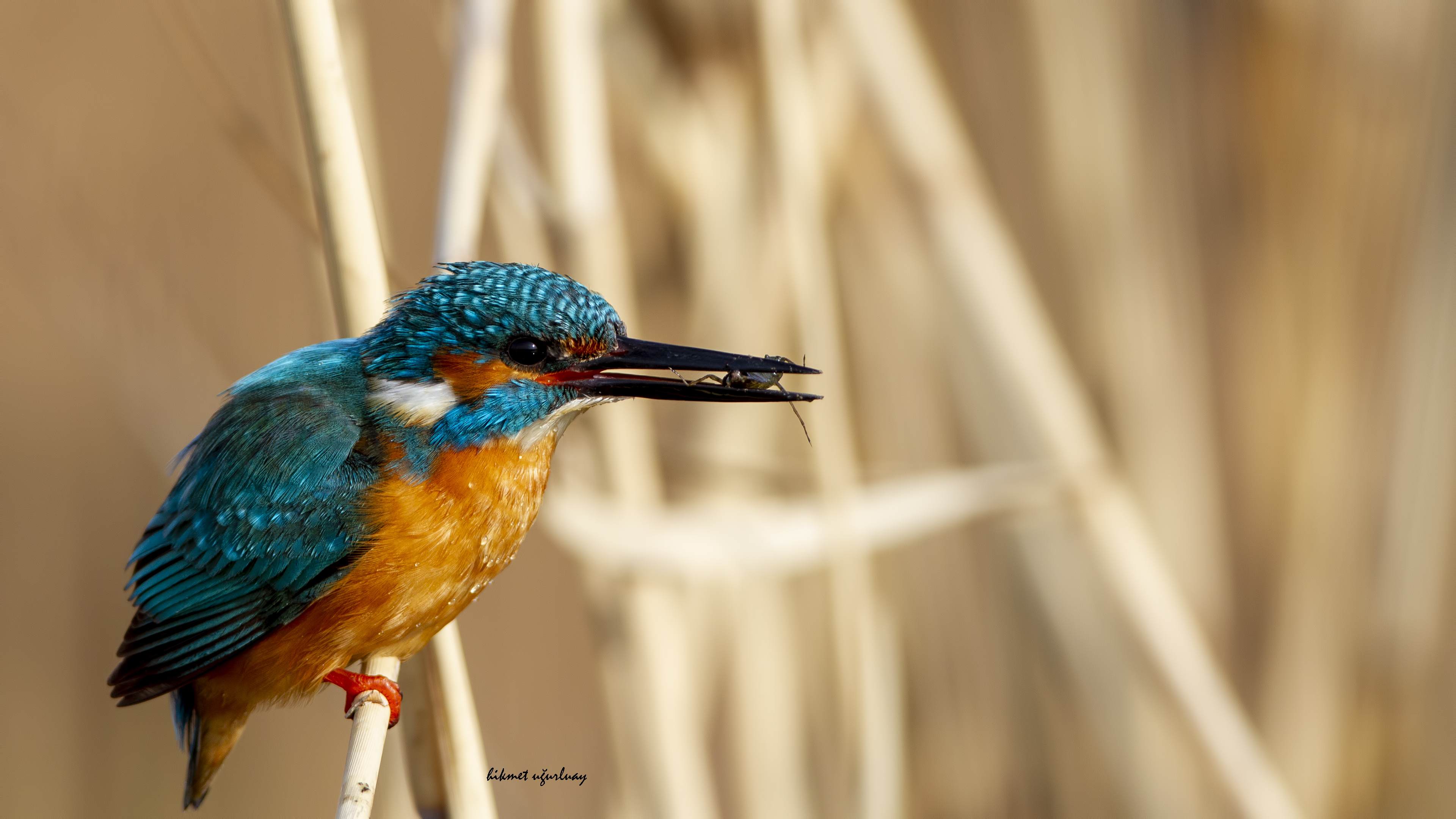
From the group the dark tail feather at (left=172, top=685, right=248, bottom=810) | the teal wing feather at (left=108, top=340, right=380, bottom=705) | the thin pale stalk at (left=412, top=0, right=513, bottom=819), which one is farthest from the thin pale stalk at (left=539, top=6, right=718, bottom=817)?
the dark tail feather at (left=172, top=685, right=248, bottom=810)

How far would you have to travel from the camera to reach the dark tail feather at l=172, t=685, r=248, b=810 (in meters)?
1.71

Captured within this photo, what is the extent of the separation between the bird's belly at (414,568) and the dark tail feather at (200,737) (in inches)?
6.3

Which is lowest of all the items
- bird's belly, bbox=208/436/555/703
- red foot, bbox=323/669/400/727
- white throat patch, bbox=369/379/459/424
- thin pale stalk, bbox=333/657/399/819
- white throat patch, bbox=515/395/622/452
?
thin pale stalk, bbox=333/657/399/819

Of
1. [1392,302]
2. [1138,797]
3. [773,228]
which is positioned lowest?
[1138,797]

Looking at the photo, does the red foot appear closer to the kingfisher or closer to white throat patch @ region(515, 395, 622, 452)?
the kingfisher

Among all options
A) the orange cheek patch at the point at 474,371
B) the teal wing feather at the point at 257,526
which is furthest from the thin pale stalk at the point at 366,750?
the orange cheek patch at the point at 474,371

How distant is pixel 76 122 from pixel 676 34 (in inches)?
53.8

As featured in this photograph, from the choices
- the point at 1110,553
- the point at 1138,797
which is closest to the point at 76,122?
the point at 1110,553

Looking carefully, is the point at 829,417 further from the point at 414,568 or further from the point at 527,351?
the point at 414,568

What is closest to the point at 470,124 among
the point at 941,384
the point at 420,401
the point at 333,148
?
the point at 333,148

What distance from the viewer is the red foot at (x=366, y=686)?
1493 mm

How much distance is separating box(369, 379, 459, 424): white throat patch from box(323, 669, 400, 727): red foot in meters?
0.37

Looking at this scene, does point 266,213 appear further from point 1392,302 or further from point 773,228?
point 1392,302

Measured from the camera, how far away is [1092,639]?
2158mm
